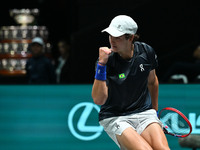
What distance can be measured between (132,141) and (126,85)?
1.58 ft

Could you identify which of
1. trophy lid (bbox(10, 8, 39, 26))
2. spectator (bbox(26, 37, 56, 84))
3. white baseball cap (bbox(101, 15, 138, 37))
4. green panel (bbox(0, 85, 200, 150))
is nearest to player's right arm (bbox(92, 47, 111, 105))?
white baseball cap (bbox(101, 15, 138, 37))

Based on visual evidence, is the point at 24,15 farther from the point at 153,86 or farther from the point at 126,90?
the point at 126,90

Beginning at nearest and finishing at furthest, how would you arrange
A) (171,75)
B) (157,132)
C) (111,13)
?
(157,132), (171,75), (111,13)

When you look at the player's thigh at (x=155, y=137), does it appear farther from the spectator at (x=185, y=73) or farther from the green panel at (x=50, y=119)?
the spectator at (x=185, y=73)

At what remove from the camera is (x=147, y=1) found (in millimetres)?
8891

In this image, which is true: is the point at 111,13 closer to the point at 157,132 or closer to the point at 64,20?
the point at 64,20

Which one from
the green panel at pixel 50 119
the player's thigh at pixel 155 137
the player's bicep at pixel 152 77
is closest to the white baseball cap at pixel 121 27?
the player's bicep at pixel 152 77

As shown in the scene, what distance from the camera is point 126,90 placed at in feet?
13.7

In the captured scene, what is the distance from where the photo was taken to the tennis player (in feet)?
13.2

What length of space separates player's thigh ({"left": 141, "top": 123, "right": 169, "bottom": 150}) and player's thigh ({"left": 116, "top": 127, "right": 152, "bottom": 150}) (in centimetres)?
10

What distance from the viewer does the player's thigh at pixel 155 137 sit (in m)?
4.04

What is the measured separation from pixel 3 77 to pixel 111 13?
244cm

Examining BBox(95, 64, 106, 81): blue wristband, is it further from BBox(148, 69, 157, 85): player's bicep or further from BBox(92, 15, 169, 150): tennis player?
BBox(148, 69, 157, 85): player's bicep

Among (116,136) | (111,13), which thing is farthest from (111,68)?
(111,13)
